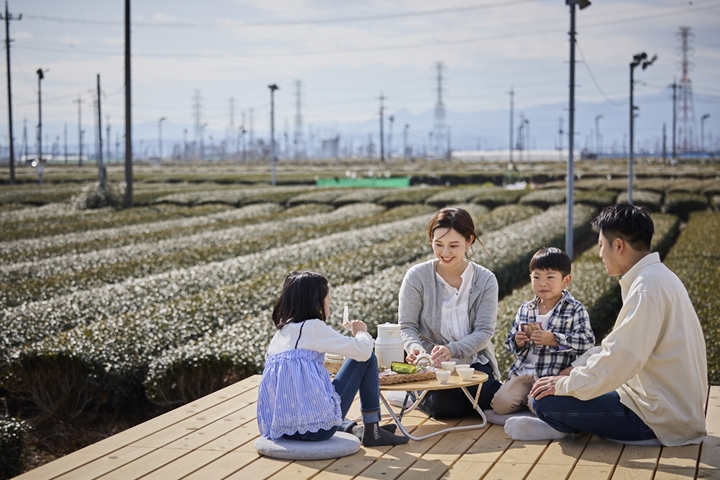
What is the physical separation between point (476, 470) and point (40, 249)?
16.2m

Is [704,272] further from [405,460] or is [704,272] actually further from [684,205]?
Result: [684,205]

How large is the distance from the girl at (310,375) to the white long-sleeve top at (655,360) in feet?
3.76

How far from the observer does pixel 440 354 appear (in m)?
5.34

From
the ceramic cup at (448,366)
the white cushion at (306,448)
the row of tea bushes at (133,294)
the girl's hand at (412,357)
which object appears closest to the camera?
the white cushion at (306,448)

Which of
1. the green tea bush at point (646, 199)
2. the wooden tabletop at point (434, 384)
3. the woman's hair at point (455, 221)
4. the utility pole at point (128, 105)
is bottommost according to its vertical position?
the wooden tabletop at point (434, 384)

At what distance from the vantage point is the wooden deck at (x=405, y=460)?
432 cm

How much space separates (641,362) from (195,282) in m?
9.29

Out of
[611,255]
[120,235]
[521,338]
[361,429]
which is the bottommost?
[361,429]

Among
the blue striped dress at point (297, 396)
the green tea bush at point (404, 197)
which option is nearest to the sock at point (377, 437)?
the blue striped dress at point (297, 396)

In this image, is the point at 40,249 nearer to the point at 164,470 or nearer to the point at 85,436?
the point at 85,436

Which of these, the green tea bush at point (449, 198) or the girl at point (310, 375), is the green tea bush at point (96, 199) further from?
the girl at point (310, 375)

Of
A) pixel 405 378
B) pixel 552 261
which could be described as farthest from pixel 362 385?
pixel 552 261

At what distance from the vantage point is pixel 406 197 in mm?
35531

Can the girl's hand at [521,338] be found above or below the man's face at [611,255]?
below
